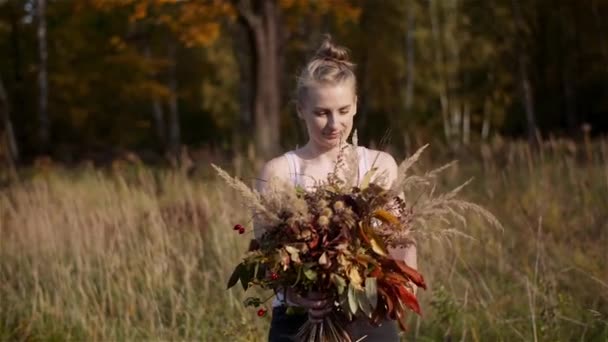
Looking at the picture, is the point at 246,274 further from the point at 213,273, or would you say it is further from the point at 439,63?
the point at 439,63

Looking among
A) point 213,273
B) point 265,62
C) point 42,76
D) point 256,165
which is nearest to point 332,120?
point 213,273

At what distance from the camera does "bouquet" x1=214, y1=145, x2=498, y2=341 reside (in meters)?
2.43

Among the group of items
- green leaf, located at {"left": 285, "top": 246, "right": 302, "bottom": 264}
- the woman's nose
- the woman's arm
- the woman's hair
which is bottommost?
green leaf, located at {"left": 285, "top": 246, "right": 302, "bottom": 264}

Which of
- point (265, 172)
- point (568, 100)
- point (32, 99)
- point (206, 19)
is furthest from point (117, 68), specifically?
→ point (265, 172)

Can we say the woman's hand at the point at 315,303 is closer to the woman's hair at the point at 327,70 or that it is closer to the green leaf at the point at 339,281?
the green leaf at the point at 339,281

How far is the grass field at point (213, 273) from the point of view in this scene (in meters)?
4.66

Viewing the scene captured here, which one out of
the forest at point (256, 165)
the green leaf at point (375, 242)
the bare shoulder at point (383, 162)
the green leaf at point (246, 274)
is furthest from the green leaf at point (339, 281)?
the bare shoulder at point (383, 162)

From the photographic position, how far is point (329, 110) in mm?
2785

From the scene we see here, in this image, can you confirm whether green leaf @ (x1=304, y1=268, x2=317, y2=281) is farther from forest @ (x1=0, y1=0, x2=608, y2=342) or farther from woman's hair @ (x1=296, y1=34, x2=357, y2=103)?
woman's hair @ (x1=296, y1=34, x2=357, y2=103)

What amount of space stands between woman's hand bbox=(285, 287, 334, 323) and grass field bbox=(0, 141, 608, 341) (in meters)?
1.61

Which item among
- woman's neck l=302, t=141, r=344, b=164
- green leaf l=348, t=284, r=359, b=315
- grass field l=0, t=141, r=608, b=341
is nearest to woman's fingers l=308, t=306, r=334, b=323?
green leaf l=348, t=284, r=359, b=315

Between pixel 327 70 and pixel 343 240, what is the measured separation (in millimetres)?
603

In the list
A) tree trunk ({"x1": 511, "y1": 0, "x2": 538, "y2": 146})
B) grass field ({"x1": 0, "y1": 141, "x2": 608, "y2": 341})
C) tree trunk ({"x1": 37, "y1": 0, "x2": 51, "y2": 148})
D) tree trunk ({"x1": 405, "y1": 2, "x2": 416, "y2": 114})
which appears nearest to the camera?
grass field ({"x1": 0, "y1": 141, "x2": 608, "y2": 341})

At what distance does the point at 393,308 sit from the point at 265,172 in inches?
24.1
